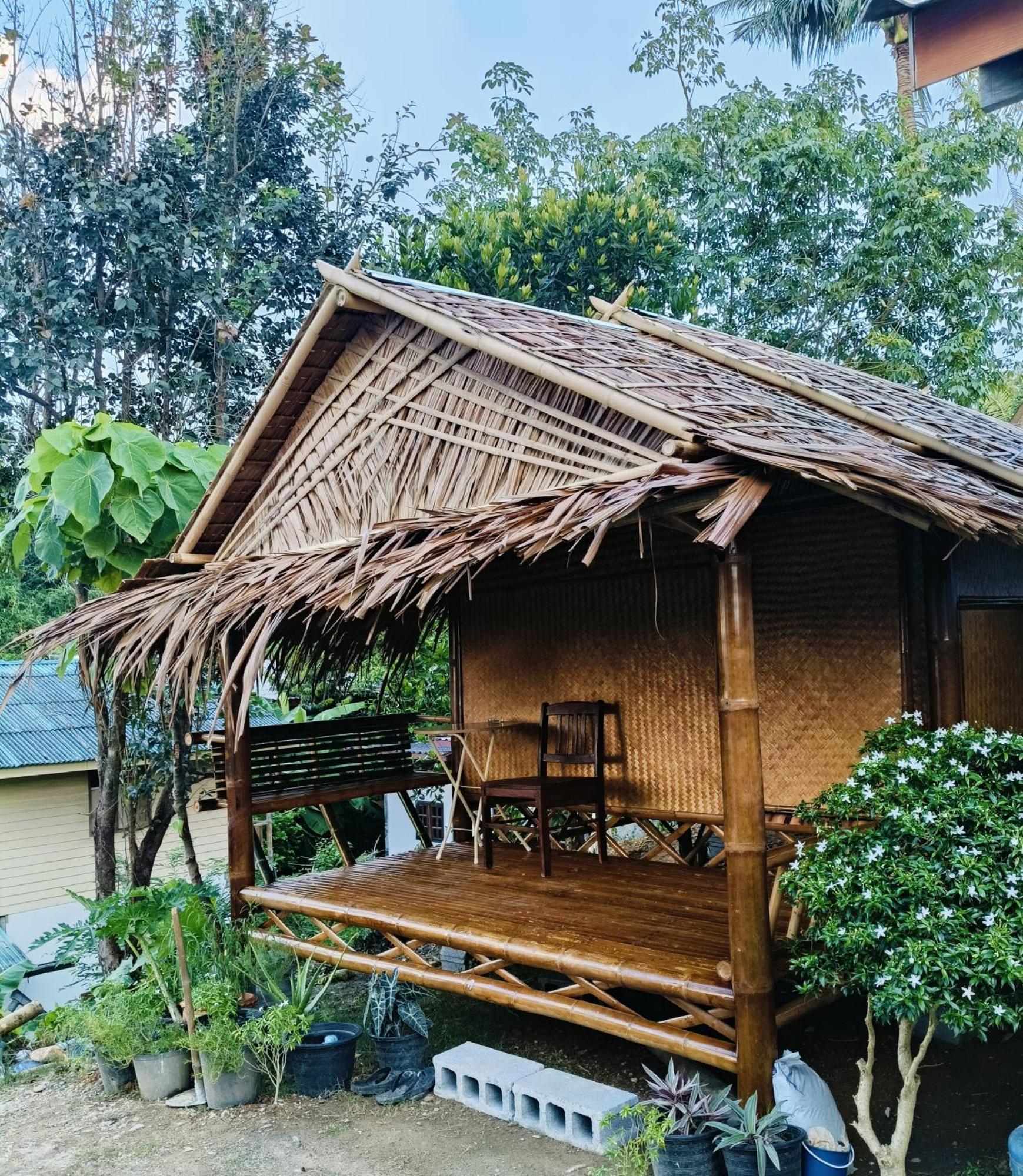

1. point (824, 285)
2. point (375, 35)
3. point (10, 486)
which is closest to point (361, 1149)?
point (10, 486)

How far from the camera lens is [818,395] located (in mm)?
5398

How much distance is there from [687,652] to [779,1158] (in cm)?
272

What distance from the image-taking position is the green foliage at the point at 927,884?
9.93 feet

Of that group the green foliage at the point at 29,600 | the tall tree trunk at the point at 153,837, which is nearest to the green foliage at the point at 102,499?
the tall tree trunk at the point at 153,837

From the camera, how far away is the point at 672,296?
1238 centimetres

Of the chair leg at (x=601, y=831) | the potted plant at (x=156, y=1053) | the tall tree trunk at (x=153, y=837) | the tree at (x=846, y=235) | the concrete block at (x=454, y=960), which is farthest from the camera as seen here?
the tree at (x=846, y=235)

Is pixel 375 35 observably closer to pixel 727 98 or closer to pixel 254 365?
pixel 727 98

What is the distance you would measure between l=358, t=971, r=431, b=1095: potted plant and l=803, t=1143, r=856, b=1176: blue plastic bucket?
2.07 metres

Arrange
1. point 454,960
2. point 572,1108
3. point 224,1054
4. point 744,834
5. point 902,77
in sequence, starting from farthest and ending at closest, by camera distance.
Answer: point 902,77, point 454,960, point 224,1054, point 572,1108, point 744,834

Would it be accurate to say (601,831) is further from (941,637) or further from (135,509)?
(135,509)

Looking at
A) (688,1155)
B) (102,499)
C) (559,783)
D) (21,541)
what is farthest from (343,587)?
(21,541)

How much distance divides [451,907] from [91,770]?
739cm

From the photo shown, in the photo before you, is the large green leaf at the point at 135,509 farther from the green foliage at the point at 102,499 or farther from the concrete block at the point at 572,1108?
the concrete block at the point at 572,1108

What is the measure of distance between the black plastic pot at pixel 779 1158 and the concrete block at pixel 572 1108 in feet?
1.71
